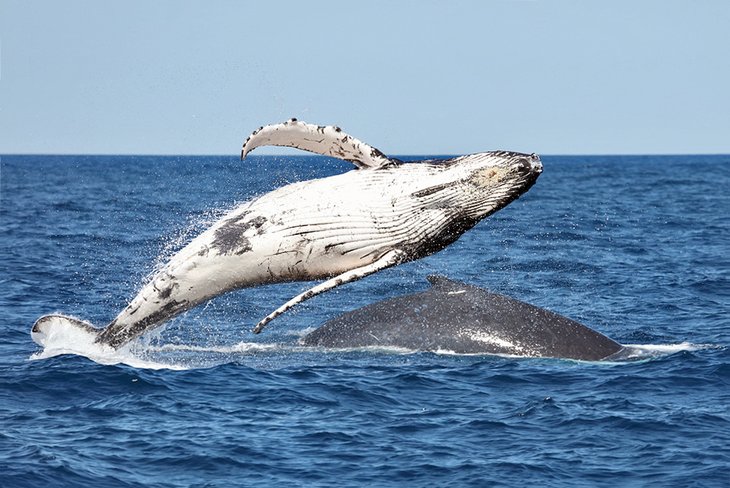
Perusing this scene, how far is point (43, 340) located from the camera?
1441 cm

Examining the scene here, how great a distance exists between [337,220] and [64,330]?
380 cm

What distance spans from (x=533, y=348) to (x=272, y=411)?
4.59 metres

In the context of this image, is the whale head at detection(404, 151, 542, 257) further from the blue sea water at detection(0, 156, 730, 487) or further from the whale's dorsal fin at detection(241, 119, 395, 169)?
the blue sea water at detection(0, 156, 730, 487)

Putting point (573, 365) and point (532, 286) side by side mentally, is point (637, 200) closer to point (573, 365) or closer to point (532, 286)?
point (532, 286)

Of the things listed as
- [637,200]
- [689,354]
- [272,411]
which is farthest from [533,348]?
[637,200]

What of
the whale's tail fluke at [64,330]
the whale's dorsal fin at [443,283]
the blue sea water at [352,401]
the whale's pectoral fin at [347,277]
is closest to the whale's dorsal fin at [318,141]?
the whale's pectoral fin at [347,277]

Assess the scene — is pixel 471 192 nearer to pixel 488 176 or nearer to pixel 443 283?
pixel 488 176

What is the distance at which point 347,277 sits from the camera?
11.8 metres

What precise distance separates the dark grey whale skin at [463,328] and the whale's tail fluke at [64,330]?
4.50 metres

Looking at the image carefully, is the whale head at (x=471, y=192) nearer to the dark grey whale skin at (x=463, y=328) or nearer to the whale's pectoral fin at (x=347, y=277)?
the whale's pectoral fin at (x=347, y=277)

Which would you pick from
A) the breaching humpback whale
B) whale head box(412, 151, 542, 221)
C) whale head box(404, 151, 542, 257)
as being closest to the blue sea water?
the breaching humpback whale

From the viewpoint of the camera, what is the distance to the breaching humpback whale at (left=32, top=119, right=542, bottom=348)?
12.2 meters

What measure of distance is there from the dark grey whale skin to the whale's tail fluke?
4.50 meters

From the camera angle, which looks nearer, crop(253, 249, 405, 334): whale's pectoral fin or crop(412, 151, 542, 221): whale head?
crop(253, 249, 405, 334): whale's pectoral fin
